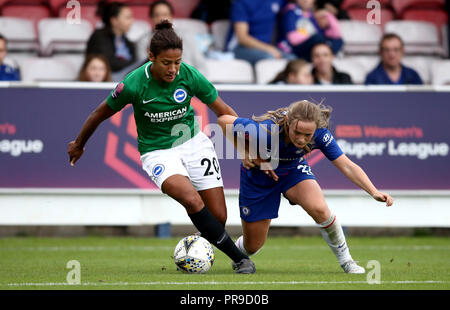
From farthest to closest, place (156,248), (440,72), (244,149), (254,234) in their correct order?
(440,72) < (156,248) < (254,234) < (244,149)

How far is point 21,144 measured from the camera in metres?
9.86

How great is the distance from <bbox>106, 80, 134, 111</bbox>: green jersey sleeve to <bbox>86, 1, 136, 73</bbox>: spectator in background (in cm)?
455

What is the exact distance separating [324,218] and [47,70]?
5.94m

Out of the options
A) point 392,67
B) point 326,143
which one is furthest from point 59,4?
point 326,143

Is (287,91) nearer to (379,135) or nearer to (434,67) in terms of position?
(379,135)

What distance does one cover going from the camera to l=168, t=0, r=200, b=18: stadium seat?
43.3 feet

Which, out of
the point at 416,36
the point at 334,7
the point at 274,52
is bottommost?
the point at 274,52

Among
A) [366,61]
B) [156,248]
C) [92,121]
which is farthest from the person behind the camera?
[366,61]

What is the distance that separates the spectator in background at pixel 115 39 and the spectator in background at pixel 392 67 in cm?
321

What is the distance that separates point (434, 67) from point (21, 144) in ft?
19.5

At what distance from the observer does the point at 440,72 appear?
12.1 metres

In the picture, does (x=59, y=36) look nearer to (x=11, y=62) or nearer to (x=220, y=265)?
(x=11, y=62)

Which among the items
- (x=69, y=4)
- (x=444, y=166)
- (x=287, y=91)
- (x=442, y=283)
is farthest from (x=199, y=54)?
(x=442, y=283)
